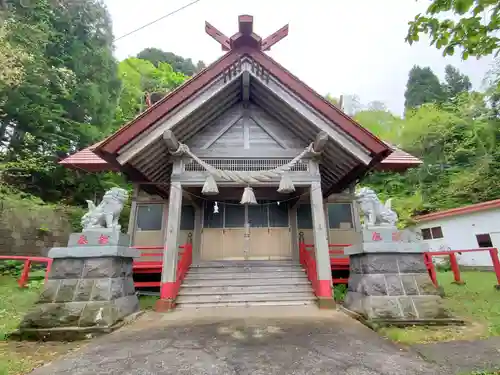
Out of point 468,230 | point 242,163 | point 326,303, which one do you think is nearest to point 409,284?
point 326,303

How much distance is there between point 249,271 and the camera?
720cm

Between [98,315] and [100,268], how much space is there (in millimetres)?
777

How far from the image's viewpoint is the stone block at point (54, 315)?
3.86m

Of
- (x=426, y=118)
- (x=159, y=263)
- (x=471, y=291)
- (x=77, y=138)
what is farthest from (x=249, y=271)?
(x=426, y=118)

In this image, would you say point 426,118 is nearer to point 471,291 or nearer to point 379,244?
point 471,291

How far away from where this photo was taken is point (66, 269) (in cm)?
445

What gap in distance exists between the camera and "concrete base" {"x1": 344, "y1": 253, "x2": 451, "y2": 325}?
3957mm

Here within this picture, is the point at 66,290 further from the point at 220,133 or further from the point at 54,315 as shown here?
the point at 220,133

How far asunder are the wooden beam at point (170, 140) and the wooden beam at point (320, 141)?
3.29m

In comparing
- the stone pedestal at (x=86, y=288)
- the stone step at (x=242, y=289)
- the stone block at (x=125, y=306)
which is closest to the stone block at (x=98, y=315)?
the stone pedestal at (x=86, y=288)

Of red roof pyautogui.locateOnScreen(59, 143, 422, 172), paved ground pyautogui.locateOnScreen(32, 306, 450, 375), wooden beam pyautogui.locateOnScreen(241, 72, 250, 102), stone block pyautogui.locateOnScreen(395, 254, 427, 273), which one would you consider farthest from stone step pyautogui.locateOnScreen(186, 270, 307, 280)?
wooden beam pyautogui.locateOnScreen(241, 72, 250, 102)

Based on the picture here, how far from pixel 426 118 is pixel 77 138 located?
24.5m

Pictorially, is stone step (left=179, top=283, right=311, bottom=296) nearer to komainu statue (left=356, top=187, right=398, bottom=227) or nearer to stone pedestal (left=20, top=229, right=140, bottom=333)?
stone pedestal (left=20, top=229, right=140, bottom=333)

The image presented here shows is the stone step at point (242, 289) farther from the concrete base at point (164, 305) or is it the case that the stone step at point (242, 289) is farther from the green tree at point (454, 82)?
the green tree at point (454, 82)
